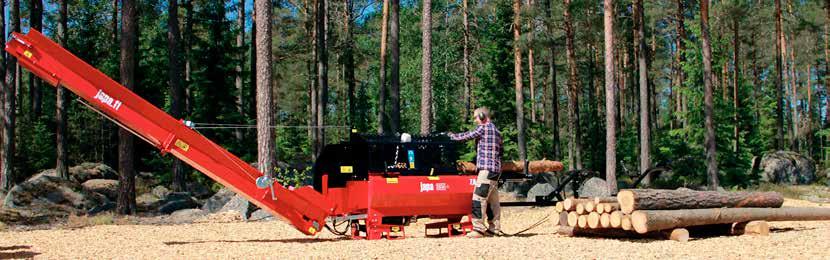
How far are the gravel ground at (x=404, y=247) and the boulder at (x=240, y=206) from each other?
4.06m

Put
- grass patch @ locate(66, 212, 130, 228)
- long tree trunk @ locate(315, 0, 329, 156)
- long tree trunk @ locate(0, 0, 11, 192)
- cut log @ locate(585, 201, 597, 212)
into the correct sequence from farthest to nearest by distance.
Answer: long tree trunk @ locate(315, 0, 329, 156) < long tree trunk @ locate(0, 0, 11, 192) < grass patch @ locate(66, 212, 130, 228) < cut log @ locate(585, 201, 597, 212)

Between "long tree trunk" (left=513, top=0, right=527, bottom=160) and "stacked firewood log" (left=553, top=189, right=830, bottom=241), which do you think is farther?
"long tree trunk" (left=513, top=0, right=527, bottom=160)

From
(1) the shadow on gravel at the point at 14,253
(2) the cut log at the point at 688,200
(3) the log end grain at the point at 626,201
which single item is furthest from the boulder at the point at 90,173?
(2) the cut log at the point at 688,200

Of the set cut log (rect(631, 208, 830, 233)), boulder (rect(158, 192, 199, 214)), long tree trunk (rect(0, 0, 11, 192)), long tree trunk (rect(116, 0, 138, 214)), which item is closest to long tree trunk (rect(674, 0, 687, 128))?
cut log (rect(631, 208, 830, 233))

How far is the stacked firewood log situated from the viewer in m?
11.4

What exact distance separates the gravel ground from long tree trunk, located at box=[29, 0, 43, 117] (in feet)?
71.9

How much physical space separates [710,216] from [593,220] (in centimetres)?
191

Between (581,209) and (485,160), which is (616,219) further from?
(485,160)

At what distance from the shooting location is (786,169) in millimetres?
37219

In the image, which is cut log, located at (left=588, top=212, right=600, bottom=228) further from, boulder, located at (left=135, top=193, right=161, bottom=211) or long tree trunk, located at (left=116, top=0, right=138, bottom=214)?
boulder, located at (left=135, top=193, right=161, bottom=211)

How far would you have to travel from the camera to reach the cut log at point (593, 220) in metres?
11.8

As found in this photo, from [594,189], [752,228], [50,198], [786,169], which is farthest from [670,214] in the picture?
[786,169]

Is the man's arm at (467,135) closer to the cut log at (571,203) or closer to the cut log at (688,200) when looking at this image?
the cut log at (571,203)

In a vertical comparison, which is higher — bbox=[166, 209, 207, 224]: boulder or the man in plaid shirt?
the man in plaid shirt
